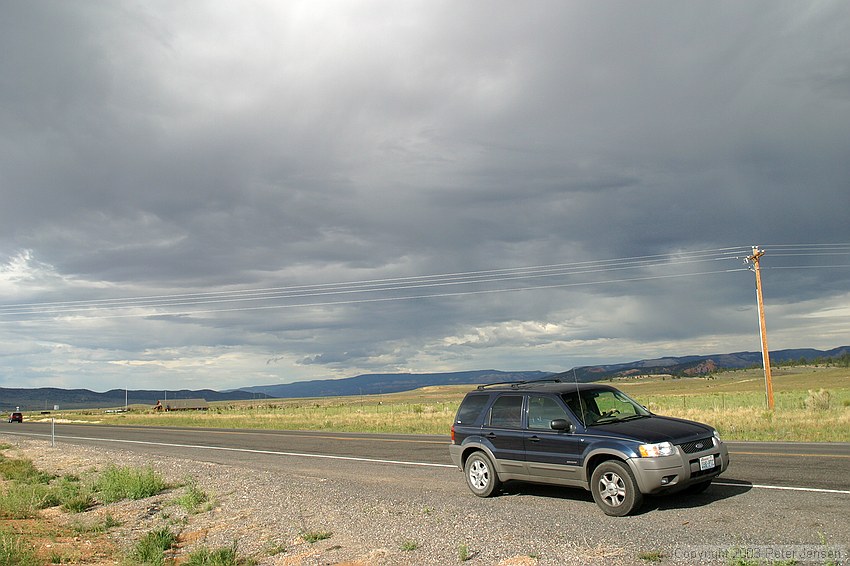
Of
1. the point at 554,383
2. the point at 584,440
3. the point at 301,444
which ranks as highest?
the point at 554,383

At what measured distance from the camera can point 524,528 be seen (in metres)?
9.05

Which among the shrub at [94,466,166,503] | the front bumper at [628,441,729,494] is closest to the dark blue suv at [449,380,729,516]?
the front bumper at [628,441,729,494]

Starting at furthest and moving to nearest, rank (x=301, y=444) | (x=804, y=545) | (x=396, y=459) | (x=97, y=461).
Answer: (x=301, y=444) < (x=97, y=461) < (x=396, y=459) < (x=804, y=545)

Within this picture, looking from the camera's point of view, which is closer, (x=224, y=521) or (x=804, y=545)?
(x=804, y=545)

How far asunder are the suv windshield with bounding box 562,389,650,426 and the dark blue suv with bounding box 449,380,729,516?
16mm

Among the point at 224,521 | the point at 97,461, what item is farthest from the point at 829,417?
the point at 97,461

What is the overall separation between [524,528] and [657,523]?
175cm

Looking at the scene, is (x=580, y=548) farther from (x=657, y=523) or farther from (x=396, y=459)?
(x=396, y=459)

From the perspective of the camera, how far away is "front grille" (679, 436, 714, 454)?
31.0 feet

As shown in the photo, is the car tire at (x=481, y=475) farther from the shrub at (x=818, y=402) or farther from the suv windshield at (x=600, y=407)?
the shrub at (x=818, y=402)

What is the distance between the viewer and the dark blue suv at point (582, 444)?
930cm

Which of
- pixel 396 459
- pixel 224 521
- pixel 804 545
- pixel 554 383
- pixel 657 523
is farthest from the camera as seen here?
pixel 396 459

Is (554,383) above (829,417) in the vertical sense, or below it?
above

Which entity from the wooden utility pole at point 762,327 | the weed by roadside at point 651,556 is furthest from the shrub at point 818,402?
the weed by roadside at point 651,556
